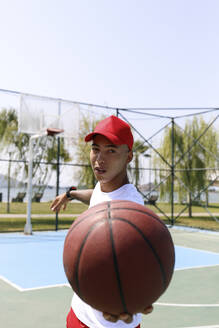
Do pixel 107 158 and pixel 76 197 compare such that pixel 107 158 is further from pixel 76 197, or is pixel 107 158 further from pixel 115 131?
pixel 76 197

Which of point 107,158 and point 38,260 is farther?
point 38,260

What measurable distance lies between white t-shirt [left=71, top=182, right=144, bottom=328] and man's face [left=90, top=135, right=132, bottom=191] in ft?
0.33

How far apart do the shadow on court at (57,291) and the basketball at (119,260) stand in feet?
8.51

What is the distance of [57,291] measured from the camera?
213 inches

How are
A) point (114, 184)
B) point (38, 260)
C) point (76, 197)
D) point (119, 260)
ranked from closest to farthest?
point (119, 260)
point (114, 184)
point (76, 197)
point (38, 260)

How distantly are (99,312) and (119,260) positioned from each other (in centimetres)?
55

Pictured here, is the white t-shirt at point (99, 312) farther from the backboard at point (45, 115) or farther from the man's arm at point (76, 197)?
the backboard at point (45, 115)

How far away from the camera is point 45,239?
1061 centimetres

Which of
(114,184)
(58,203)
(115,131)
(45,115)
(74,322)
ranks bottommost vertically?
(74,322)

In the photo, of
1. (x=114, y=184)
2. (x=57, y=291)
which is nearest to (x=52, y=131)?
(x=57, y=291)

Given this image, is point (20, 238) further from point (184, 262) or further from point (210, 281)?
point (210, 281)

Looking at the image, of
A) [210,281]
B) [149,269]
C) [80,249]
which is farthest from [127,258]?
[210,281]

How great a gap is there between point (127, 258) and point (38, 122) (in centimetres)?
1002

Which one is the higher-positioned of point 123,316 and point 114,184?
point 114,184
